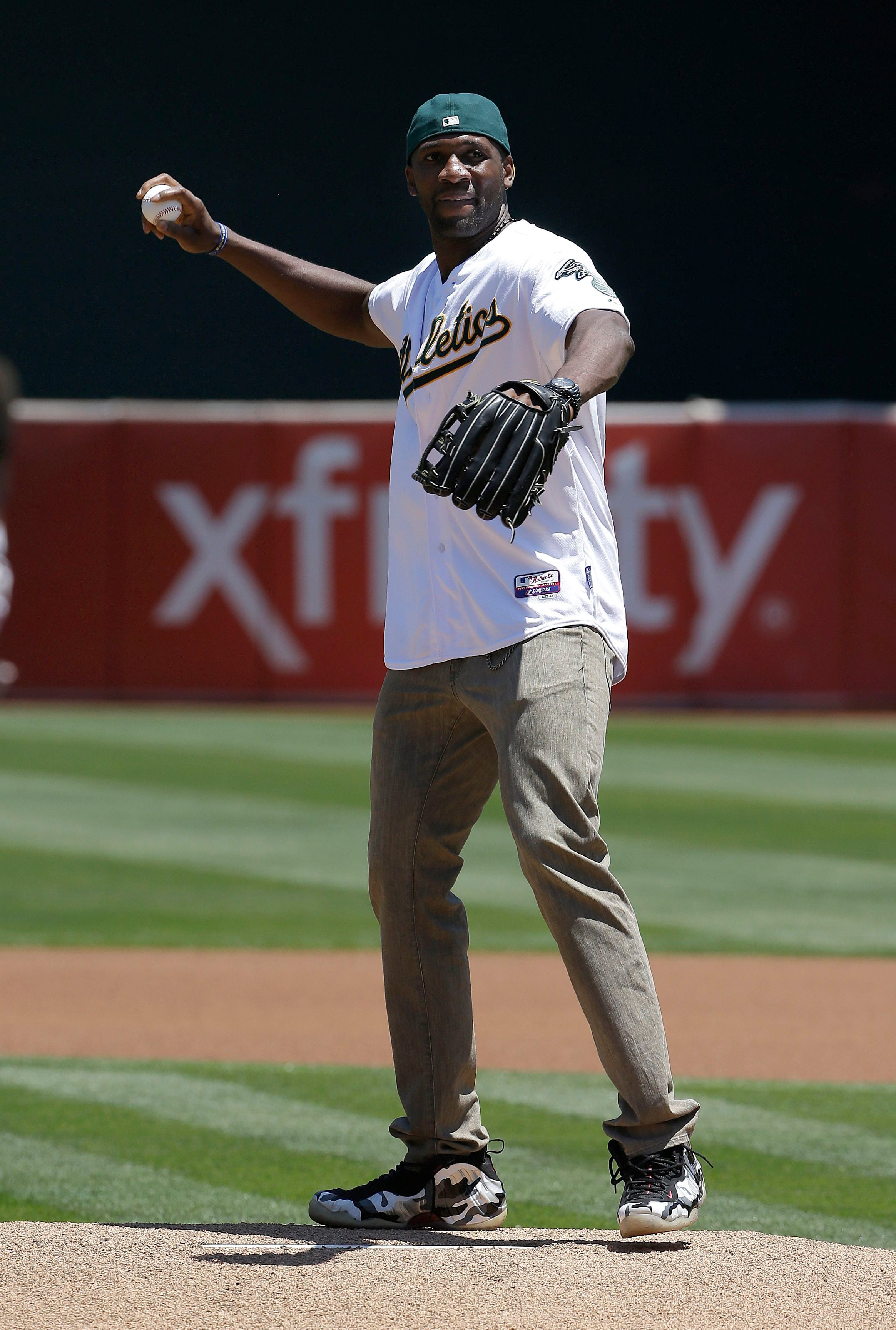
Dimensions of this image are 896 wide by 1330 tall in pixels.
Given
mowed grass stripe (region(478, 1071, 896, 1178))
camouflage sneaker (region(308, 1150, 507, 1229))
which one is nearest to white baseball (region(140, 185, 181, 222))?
camouflage sneaker (region(308, 1150, 507, 1229))

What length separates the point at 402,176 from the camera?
22203 millimetres

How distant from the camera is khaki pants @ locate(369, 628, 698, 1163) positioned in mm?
3361

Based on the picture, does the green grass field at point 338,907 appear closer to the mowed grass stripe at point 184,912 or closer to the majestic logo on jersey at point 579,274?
the mowed grass stripe at point 184,912

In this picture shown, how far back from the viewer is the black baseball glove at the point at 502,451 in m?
3.18

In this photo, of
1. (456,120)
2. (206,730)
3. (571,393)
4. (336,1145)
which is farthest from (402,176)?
(571,393)

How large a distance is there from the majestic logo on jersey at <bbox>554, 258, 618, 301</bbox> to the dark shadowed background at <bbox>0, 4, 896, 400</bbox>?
57.3ft

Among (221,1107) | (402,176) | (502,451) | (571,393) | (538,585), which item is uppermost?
(402,176)

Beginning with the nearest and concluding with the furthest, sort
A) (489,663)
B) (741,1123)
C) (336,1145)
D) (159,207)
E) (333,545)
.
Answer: (489,663) < (159,207) < (336,1145) < (741,1123) < (333,545)

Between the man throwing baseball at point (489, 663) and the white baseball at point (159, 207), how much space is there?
472mm

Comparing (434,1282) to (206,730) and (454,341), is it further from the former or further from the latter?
(206,730)

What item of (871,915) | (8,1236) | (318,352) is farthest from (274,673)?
(8,1236)

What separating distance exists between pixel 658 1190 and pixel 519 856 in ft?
2.06

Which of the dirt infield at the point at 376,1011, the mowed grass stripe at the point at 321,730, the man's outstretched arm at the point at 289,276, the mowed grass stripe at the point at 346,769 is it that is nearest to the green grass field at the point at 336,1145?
the dirt infield at the point at 376,1011

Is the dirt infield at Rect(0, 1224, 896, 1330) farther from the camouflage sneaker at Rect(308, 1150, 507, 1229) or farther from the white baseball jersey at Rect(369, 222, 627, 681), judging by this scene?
the white baseball jersey at Rect(369, 222, 627, 681)
